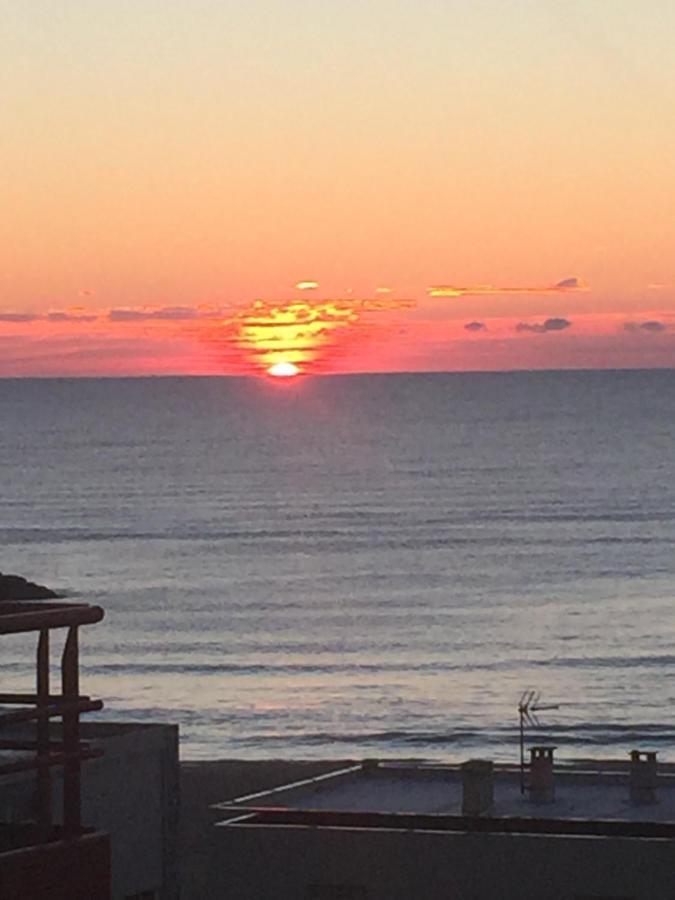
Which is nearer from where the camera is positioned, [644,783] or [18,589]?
[644,783]

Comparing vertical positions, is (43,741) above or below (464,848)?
above

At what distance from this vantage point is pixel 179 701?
67.9m

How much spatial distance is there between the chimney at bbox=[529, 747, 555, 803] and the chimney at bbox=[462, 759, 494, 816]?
137cm

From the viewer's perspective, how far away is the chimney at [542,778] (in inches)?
995

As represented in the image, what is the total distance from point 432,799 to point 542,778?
1.54m

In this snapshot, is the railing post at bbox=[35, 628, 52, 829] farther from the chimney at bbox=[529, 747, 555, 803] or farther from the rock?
the rock

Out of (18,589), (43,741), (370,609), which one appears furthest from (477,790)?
(370,609)

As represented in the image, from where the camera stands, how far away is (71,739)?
7934mm

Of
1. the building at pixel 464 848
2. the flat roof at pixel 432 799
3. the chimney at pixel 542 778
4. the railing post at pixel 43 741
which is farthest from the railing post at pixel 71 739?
the chimney at pixel 542 778

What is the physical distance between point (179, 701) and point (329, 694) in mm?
6289

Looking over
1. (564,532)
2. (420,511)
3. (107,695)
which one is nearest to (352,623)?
(107,695)

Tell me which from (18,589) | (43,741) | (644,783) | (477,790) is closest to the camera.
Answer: (43,741)

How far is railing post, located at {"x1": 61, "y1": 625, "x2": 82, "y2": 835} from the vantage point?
7.89m

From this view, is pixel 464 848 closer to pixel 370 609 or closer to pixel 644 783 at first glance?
pixel 644 783
